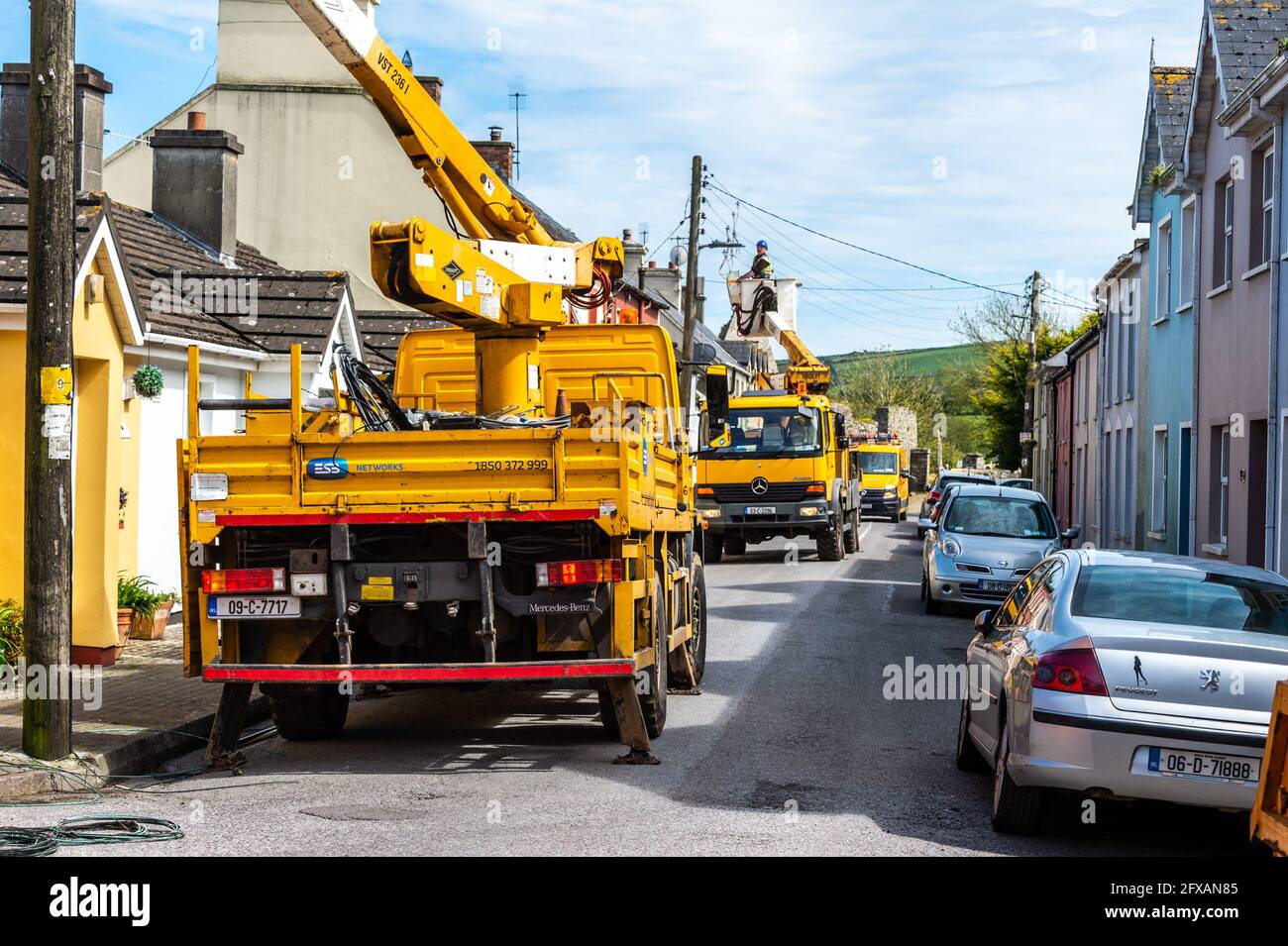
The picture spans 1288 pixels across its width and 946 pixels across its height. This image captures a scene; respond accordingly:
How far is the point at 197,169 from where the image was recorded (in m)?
22.0

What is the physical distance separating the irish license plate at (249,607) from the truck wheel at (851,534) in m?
23.6

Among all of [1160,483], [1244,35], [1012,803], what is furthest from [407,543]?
[1160,483]

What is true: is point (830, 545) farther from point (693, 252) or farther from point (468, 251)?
point (468, 251)

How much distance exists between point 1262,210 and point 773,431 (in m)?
11.7

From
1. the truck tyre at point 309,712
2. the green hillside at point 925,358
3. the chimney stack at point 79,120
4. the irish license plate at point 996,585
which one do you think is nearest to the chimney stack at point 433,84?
the chimney stack at point 79,120

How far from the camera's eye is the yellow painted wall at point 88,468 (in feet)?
42.6

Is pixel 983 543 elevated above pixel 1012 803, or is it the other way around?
pixel 983 543

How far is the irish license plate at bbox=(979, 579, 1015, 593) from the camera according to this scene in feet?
61.3

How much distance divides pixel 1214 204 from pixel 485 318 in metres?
14.0

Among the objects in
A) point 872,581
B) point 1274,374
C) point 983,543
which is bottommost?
point 872,581

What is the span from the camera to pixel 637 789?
8438mm

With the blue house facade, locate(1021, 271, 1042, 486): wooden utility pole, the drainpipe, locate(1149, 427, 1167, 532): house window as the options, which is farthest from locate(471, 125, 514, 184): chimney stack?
locate(1021, 271, 1042, 486): wooden utility pole

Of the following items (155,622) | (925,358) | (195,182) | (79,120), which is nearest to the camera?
(155,622)

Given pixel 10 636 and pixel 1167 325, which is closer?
pixel 10 636
